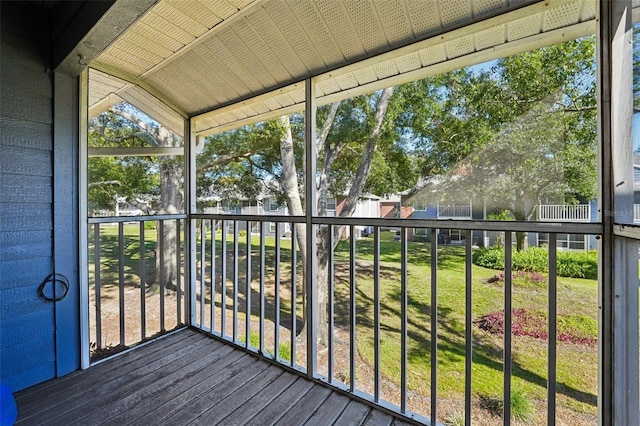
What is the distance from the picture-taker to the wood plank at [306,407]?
158 centimetres

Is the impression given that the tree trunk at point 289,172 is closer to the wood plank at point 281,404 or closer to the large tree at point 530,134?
the wood plank at point 281,404

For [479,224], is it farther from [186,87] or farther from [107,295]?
[107,295]

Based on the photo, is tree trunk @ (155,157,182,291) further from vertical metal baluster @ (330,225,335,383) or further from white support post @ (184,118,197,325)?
vertical metal baluster @ (330,225,335,383)

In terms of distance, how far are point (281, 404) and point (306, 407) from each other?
15cm

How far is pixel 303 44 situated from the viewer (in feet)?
5.74

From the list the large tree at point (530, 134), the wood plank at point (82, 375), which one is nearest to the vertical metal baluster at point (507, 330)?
the large tree at point (530, 134)

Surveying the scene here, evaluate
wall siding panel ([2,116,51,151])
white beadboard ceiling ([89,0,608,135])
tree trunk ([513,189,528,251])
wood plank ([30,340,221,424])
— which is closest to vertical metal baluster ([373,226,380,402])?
tree trunk ([513,189,528,251])

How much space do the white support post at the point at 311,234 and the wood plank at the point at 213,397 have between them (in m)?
0.41

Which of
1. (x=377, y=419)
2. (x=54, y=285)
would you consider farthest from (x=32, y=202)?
(x=377, y=419)

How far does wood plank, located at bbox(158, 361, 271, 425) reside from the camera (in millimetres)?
1587

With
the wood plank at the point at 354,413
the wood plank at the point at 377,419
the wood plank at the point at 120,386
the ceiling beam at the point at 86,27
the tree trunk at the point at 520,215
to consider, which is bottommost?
the wood plank at the point at 377,419

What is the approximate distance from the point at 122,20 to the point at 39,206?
132cm

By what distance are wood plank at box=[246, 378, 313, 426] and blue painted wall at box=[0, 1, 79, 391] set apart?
1.43 metres

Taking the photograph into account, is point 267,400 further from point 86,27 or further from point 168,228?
point 86,27
